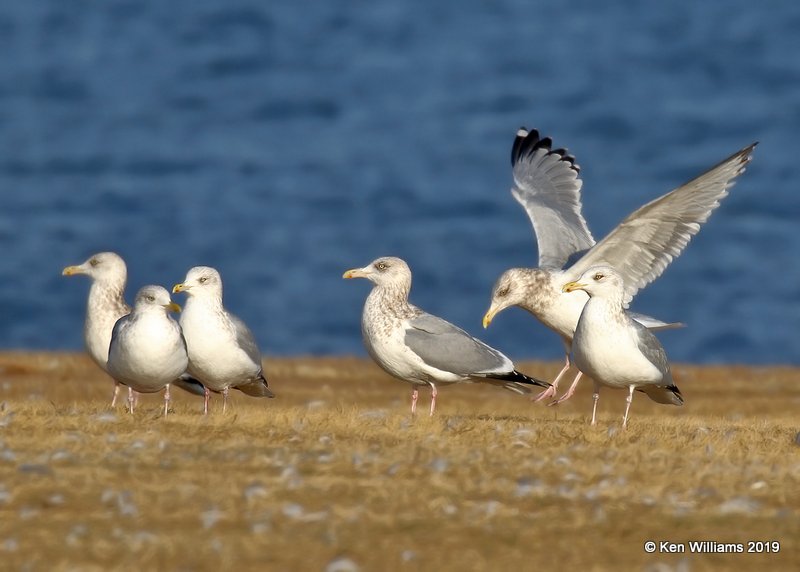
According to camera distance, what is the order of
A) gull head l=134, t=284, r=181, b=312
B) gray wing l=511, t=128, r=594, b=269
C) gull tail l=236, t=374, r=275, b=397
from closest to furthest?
gull head l=134, t=284, r=181, b=312, gull tail l=236, t=374, r=275, b=397, gray wing l=511, t=128, r=594, b=269

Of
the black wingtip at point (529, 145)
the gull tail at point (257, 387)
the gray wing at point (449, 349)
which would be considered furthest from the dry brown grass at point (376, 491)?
the black wingtip at point (529, 145)

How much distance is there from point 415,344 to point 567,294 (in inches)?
115

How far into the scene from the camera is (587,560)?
684cm

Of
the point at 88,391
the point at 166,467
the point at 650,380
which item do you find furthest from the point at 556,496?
the point at 88,391

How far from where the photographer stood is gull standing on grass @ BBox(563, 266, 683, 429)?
11086 millimetres

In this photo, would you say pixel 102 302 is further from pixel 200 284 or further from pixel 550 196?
pixel 550 196

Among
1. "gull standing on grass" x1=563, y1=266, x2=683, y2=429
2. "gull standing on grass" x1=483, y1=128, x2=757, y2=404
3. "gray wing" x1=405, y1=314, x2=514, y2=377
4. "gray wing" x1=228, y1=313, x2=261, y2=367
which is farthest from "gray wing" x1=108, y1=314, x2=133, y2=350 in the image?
"gull standing on grass" x1=483, y1=128, x2=757, y2=404

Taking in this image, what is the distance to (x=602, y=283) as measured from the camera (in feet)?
37.8

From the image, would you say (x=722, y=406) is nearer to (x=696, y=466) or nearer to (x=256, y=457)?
(x=696, y=466)

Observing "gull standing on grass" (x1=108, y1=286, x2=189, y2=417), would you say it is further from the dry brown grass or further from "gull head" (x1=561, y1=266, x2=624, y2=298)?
"gull head" (x1=561, y1=266, x2=624, y2=298)

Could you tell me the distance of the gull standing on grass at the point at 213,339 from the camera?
11.6 m

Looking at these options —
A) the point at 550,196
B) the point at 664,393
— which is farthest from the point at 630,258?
the point at 664,393

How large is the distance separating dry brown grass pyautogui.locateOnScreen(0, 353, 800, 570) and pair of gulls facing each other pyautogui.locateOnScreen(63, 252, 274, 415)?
1.29 feet

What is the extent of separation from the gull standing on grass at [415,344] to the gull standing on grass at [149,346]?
5.90ft
